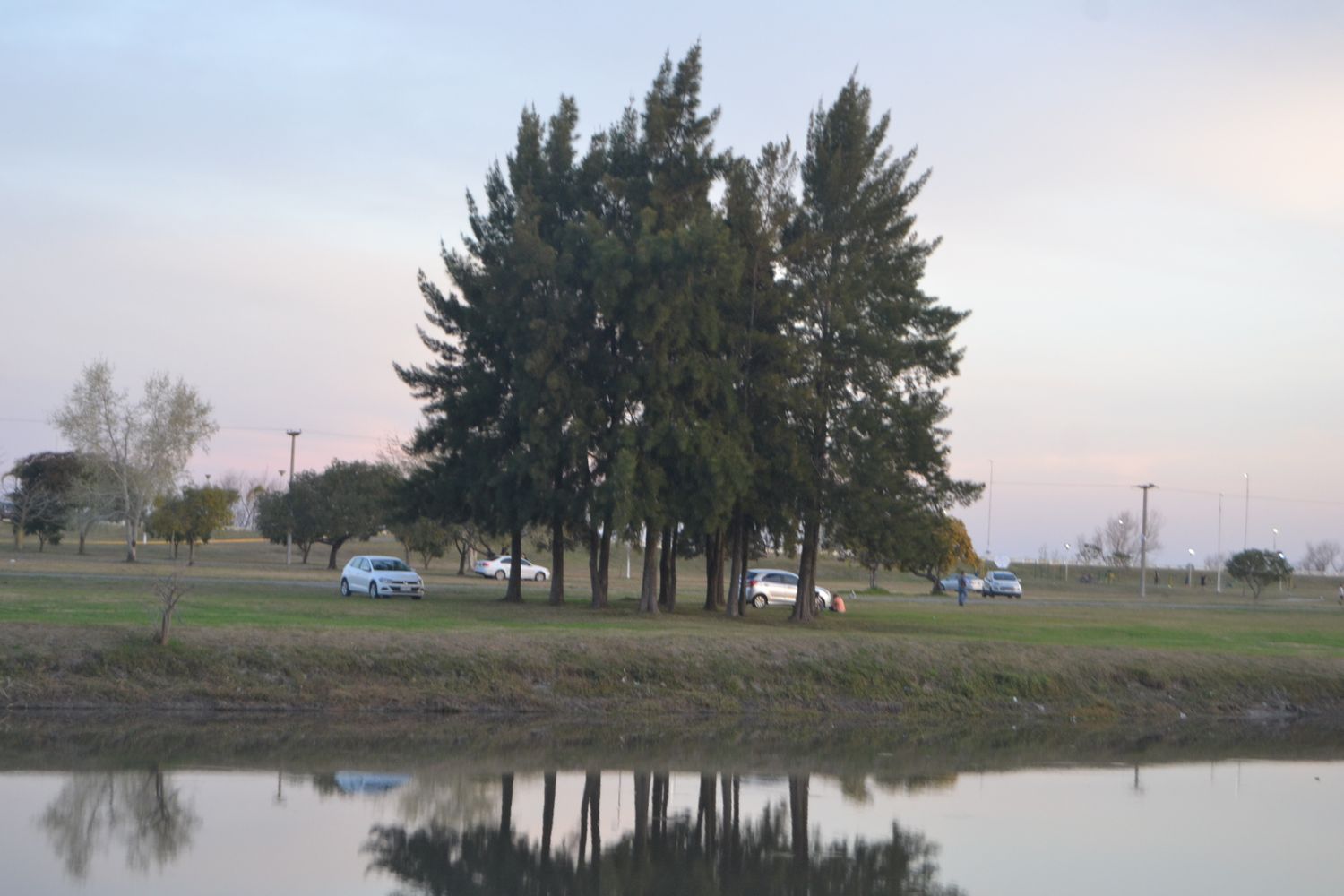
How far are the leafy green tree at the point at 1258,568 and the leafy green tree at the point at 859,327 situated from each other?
65.3 m

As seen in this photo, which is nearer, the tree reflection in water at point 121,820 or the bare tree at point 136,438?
the tree reflection in water at point 121,820

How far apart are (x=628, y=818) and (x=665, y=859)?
199 centimetres

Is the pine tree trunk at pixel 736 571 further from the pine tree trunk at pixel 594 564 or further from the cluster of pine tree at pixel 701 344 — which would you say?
the pine tree trunk at pixel 594 564

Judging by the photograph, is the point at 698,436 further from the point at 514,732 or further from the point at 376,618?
the point at 514,732

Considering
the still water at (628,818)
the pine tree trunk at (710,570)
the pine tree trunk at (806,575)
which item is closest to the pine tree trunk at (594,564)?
the pine tree trunk at (710,570)

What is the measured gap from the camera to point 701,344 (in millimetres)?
39750

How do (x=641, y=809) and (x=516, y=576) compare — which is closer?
(x=641, y=809)

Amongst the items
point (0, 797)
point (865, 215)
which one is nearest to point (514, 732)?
point (0, 797)

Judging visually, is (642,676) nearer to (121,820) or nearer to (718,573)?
(121,820)

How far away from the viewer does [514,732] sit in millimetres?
20547

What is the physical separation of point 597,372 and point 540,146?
861 centimetres

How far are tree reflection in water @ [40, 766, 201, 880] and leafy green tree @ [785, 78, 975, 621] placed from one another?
2685 cm

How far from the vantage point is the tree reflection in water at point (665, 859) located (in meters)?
11.4

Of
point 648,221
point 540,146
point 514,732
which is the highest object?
point 540,146
